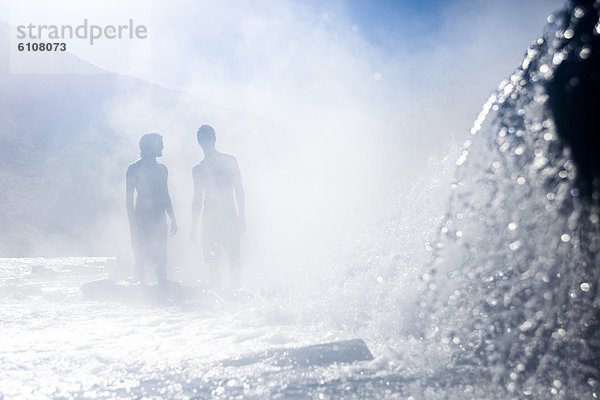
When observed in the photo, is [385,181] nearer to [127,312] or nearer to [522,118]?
[127,312]

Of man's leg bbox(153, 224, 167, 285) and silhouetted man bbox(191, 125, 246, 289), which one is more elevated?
silhouetted man bbox(191, 125, 246, 289)

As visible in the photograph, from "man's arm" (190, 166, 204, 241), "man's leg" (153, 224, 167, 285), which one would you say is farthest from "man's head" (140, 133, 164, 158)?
"man's leg" (153, 224, 167, 285)

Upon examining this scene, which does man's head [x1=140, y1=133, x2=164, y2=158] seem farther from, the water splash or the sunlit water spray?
the water splash

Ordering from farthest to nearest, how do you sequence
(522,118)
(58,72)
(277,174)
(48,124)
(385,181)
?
(58,72), (48,124), (277,174), (385,181), (522,118)

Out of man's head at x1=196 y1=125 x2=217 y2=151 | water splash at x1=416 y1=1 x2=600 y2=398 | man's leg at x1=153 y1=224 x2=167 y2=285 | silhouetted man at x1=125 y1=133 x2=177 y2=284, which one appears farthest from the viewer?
man's leg at x1=153 y1=224 x2=167 y2=285

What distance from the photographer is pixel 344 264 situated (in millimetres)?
5473

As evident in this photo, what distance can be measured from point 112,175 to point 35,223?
1054 centimetres

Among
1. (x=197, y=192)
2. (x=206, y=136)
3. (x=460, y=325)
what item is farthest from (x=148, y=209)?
(x=460, y=325)

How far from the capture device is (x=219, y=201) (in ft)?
18.8

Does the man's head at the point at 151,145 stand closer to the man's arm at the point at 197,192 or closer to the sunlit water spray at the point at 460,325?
the man's arm at the point at 197,192

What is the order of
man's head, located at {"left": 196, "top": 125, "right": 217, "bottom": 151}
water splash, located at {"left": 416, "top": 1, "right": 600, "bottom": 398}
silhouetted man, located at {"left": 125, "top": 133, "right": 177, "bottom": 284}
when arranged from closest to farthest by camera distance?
water splash, located at {"left": 416, "top": 1, "right": 600, "bottom": 398} < man's head, located at {"left": 196, "top": 125, "right": 217, "bottom": 151} < silhouetted man, located at {"left": 125, "top": 133, "right": 177, "bottom": 284}

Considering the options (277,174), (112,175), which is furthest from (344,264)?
(112,175)

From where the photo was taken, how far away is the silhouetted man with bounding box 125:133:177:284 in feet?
19.2

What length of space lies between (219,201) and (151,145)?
3.43 ft
